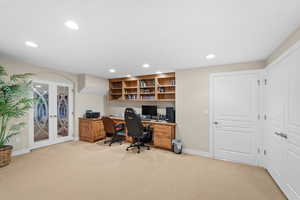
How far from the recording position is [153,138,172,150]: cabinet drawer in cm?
389

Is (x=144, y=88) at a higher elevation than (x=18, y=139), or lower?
higher

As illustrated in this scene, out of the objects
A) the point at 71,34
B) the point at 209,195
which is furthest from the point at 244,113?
the point at 71,34

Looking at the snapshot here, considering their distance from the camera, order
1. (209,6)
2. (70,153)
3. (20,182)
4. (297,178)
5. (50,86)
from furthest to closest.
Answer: (50,86), (70,153), (20,182), (297,178), (209,6)

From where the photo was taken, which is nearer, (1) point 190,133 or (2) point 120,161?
(2) point 120,161

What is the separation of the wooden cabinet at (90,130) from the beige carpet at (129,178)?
45.3 inches

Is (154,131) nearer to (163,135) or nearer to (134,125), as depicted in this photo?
(163,135)

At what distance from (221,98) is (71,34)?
11.4 ft

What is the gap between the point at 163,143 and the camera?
3.98m

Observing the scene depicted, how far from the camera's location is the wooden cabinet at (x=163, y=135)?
12.7ft

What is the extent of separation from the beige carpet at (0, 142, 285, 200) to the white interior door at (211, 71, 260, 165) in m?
0.34

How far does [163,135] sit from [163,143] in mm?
236

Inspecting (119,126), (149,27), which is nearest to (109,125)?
(119,126)

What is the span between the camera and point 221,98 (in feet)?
11.3

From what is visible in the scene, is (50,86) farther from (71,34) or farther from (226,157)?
(226,157)
